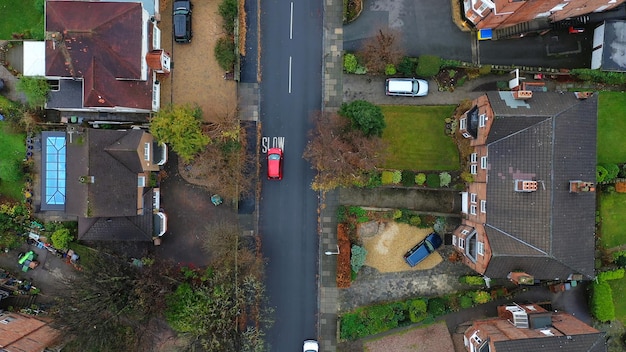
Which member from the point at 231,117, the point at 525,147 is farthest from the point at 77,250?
the point at 525,147

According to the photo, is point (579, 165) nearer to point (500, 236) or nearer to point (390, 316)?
point (500, 236)

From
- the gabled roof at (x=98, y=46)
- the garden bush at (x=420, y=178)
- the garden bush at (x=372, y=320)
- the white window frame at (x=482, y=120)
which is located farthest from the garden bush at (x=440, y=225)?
the gabled roof at (x=98, y=46)

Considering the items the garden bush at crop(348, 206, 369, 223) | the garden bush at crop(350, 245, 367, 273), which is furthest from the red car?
the garden bush at crop(350, 245, 367, 273)

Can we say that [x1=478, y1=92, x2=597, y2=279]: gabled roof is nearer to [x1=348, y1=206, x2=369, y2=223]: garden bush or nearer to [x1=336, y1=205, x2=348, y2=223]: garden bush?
[x1=348, y1=206, x2=369, y2=223]: garden bush

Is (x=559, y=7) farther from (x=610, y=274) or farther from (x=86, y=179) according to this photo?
(x=86, y=179)

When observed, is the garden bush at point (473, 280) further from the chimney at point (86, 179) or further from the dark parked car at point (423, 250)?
the chimney at point (86, 179)

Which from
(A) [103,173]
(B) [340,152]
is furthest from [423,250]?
(A) [103,173]
